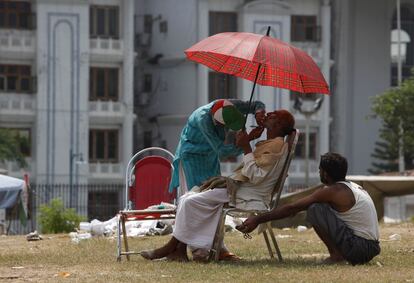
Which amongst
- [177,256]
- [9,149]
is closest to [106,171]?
[9,149]

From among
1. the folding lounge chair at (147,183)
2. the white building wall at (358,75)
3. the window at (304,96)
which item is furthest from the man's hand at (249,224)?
the white building wall at (358,75)

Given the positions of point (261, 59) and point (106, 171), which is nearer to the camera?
point (261, 59)

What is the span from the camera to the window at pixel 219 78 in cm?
5047

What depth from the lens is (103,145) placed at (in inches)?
1928

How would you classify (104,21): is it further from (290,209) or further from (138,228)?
(290,209)

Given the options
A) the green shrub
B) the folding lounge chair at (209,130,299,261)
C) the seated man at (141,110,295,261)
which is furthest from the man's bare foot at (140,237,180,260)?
the green shrub

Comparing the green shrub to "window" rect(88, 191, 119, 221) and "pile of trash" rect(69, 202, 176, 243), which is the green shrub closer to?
"pile of trash" rect(69, 202, 176, 243)

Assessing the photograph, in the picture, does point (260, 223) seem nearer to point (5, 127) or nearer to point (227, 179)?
point (227, 179)

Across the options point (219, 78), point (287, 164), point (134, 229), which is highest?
point (219, 78)

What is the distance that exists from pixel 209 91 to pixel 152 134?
287 centimetres

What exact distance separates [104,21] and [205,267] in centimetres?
3931

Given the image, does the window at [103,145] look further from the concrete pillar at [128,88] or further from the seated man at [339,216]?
the seated man at [339,216]

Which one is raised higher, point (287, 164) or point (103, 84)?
point (103, 84)

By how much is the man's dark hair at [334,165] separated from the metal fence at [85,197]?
30568 mm
